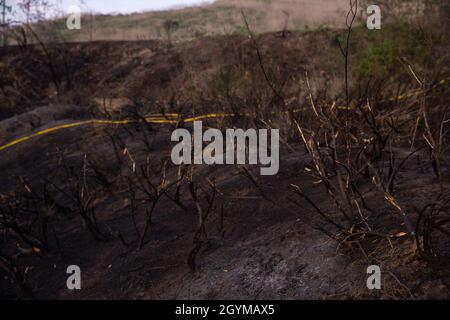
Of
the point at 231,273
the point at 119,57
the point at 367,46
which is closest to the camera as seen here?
the point at 231,273

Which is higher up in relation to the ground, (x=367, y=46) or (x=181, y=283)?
(x=367, y=46)

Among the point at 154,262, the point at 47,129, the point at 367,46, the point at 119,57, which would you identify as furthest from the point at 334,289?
the point at 119,57

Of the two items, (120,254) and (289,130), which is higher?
(289,130)

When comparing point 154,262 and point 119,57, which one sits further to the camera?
point 119,57

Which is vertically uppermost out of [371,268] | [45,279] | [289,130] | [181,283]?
[289,130]

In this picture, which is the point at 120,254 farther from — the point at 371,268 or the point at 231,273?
the point at 371,268

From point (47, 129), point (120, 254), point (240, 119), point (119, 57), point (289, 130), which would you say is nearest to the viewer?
point (120, 254)
